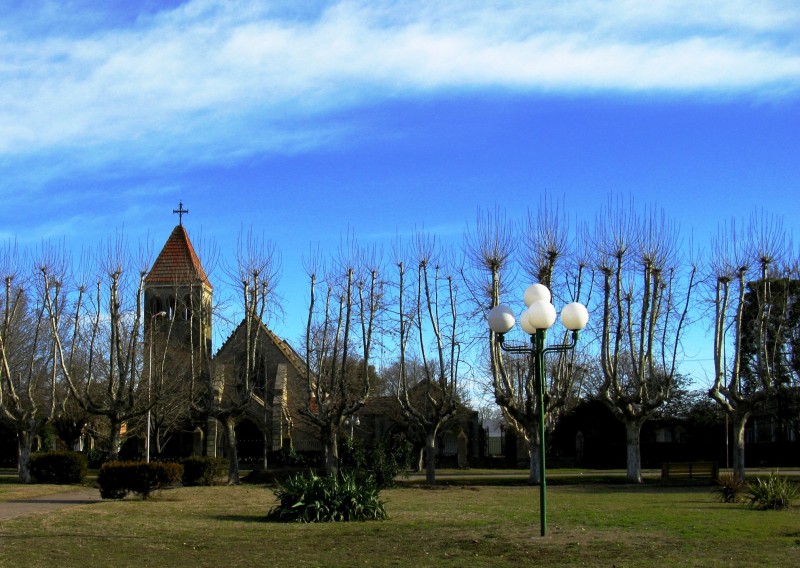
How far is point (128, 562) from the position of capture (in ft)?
41.2

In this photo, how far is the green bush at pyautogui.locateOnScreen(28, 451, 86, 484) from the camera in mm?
33219

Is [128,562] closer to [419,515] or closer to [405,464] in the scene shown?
[419,515]

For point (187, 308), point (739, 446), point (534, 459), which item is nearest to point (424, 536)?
point (534, 459)

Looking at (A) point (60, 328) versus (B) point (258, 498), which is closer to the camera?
(B) point (258, 498)

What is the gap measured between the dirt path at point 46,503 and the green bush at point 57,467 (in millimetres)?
3213

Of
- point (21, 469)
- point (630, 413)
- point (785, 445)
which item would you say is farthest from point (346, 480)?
point (785, 445)

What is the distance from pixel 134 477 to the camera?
967 inches

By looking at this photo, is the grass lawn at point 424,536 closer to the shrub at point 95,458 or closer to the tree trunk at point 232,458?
the tree trunk at point 232,458

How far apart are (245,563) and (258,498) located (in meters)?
13.3

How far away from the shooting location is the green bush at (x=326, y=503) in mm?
17812

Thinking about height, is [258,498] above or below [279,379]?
below

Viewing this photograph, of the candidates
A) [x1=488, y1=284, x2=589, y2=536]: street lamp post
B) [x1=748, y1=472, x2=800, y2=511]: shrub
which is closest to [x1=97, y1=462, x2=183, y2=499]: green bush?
[x1=488, y1=284, x2=589, y2=536]: street lamp post

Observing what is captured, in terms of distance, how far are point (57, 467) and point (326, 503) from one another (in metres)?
19.1

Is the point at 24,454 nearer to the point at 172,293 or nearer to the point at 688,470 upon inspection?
the point at 172,293
